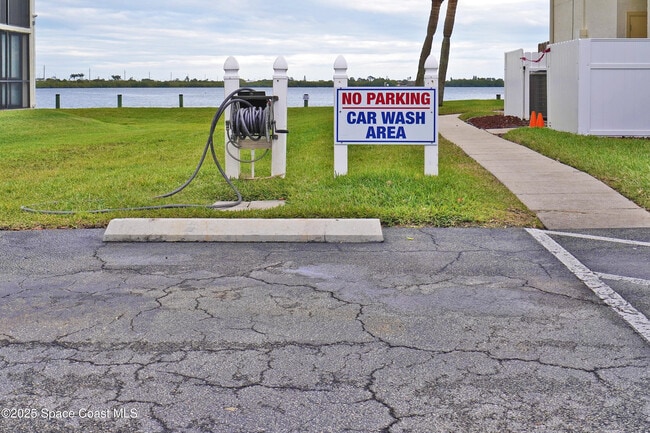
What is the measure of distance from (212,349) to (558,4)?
2595 cm

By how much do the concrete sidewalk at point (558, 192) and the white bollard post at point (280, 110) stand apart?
3305 mm

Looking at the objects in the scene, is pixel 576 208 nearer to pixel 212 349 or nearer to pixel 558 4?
pixel 212 349

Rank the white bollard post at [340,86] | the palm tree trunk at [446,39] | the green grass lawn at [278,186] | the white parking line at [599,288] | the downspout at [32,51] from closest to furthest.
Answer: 1. the white parking line at [599,288]
2. the green grass lawn at [278,186]
3. the white bollard post at [340,86]
4. the palm tree trunk at [446,39]
5. the downspout at [32,51]

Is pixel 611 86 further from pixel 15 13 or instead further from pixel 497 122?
pixel 15 13

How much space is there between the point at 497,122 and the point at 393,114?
13454mm

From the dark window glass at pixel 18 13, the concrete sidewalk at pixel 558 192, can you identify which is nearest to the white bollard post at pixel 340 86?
the concrete sidewalk at pixel 558 192

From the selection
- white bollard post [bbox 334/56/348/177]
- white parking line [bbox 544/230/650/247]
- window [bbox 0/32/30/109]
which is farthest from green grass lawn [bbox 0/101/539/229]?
window [bbox 0/32/30/109]

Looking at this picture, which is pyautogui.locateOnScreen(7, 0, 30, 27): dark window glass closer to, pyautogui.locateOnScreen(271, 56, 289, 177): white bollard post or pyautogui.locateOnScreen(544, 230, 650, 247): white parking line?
pyautogui.locateOnScreen(271, 56, 289, 177): white bollard post

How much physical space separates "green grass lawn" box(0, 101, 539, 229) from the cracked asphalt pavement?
156cm

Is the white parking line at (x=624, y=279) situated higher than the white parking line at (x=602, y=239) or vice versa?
the white parking line at (x=602, y=239)

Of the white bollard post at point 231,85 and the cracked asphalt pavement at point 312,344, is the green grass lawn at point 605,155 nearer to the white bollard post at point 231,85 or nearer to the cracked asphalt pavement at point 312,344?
the cracked asphalt pavement at point 312,344

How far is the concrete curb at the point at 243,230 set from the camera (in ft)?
27.3

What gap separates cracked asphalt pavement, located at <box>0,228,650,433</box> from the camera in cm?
400

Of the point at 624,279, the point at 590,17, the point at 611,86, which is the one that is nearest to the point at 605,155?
the point at 611,86
